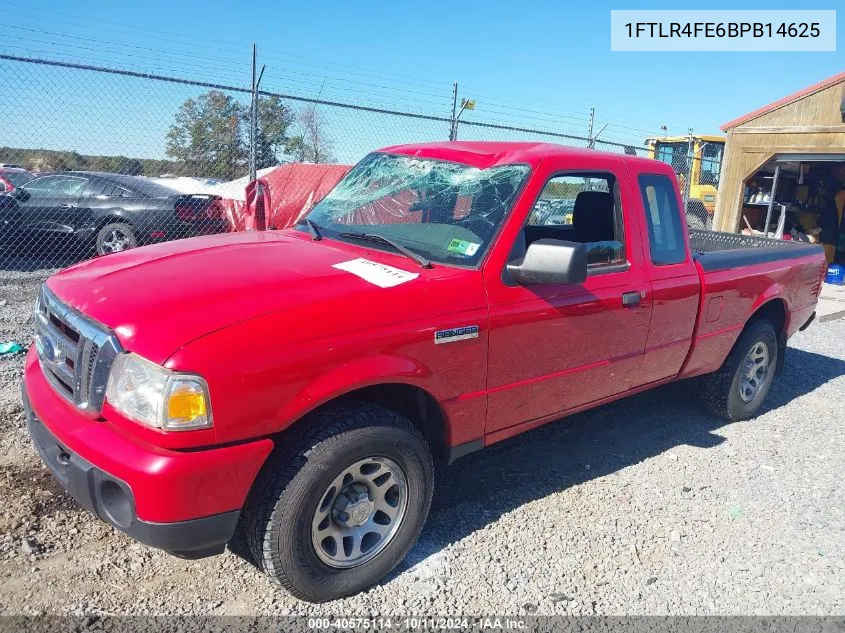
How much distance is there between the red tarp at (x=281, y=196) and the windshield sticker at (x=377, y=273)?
6307 mm

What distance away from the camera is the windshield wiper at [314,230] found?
11.3 feet

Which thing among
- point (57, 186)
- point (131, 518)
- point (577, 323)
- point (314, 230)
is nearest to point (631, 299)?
point (577, 323)

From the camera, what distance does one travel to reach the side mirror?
2846 mm

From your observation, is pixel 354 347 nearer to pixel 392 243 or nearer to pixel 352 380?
pixel 352 380

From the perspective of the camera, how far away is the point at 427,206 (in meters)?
3.41

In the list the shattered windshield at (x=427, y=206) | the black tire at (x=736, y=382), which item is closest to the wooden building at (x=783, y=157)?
the black tire at (x=736, y=382)

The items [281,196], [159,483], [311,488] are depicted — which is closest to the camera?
[159,483]

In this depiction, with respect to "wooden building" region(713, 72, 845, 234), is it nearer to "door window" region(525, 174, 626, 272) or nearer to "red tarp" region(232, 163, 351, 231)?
"red tarp" region(232, 163, 351, 231)

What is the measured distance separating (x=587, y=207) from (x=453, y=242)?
1427 mm

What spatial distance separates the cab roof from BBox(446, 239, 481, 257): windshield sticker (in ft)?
1.85

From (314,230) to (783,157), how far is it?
12455 millimetres

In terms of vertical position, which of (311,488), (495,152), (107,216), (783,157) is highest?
(783,157)

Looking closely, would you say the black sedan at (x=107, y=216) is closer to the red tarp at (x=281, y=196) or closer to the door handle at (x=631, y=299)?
the red tarp at (x=281, y=196)

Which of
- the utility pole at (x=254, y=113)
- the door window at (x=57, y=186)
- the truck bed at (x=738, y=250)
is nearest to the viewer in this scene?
the truck bed at (x=738, y=250)
